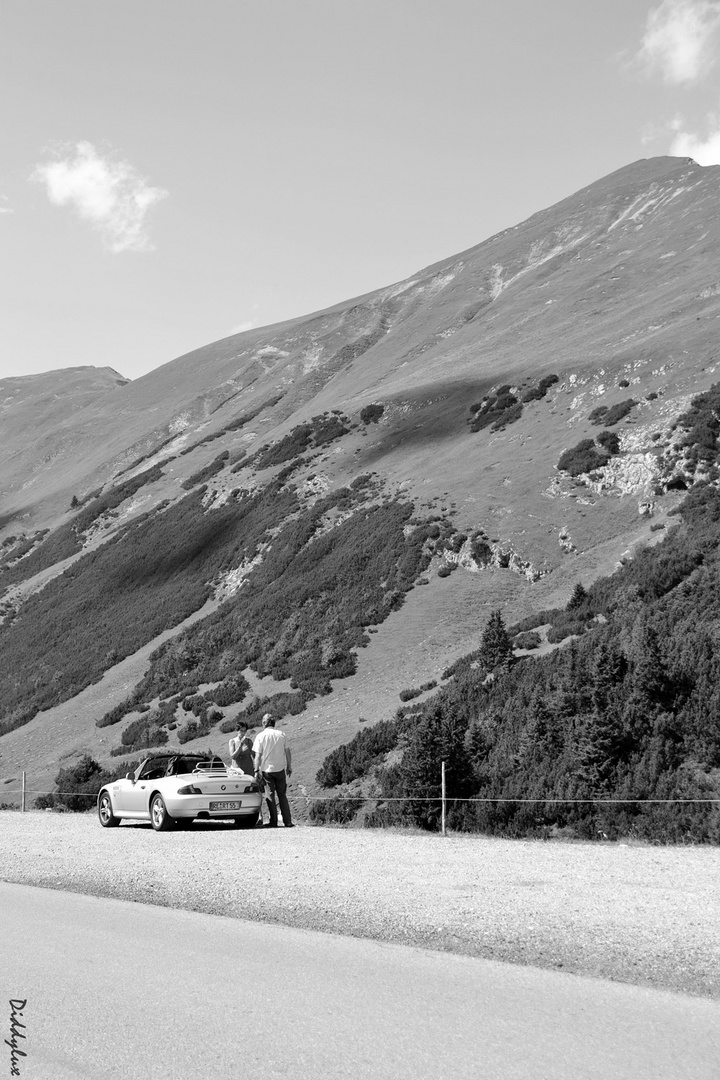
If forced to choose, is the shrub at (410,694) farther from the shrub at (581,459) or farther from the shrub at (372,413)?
the shrub at (372,413)

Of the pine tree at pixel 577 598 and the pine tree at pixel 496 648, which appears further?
the pine tree at pixel 577 598

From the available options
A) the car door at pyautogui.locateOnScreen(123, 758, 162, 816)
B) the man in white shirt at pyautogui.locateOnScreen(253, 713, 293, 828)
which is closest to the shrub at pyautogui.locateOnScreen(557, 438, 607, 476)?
the car door at pyautogui.locateOnScreen(123, 758, 162, 816)

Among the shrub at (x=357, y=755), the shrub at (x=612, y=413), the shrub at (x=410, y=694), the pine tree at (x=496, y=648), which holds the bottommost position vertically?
the shrub at (x=357, y=755)

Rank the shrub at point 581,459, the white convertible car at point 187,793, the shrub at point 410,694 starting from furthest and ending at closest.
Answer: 1. the shrub at point 581,459
2. the shrub at point 410,694
3. the white convertible car at point 187,793

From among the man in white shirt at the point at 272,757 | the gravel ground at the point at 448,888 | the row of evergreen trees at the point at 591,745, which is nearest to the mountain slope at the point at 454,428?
the row of evergreen trees at the point at 591,745

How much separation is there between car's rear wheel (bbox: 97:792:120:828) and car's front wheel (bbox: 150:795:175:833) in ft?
5.59

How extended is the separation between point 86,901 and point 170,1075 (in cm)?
521

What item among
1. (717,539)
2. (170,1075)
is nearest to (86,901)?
(170,1075)

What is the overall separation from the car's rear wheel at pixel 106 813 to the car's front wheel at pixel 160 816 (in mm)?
1705

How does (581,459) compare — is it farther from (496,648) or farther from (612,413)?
(496,648)

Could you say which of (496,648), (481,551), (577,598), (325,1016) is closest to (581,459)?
(481,551)

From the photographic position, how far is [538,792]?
15656mm

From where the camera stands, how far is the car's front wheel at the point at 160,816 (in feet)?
49.3

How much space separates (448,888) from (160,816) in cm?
796
